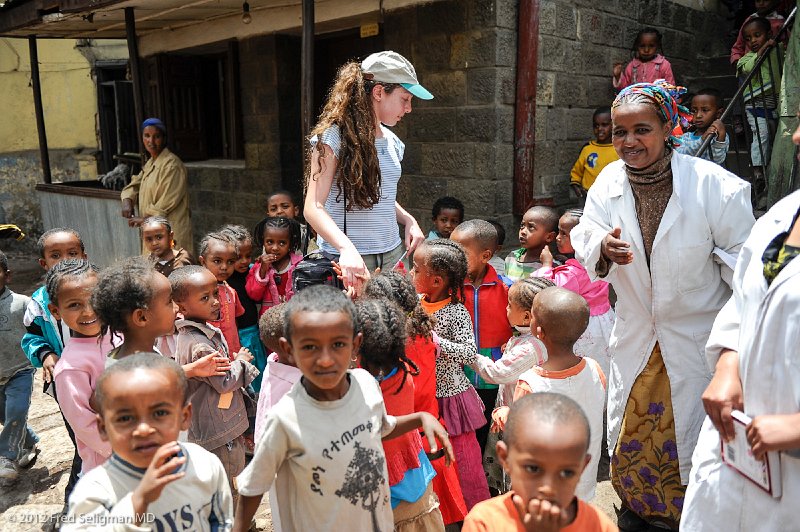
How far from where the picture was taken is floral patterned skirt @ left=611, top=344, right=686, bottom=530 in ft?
8.57

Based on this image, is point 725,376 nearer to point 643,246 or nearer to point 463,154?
point 643,246

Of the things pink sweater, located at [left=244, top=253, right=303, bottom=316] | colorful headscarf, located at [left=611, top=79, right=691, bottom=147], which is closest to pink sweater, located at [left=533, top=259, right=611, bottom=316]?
colorful headscarf, located at [left=611, top=79, right=691, bottom=147]

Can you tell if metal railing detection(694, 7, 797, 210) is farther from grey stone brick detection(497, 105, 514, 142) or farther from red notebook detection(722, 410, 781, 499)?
red notebook detection(722, 410, 781, 499)

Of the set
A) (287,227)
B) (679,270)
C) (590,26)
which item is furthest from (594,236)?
(590,26)

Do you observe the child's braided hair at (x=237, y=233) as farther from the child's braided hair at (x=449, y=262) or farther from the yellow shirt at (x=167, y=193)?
the yellow shirt at (x=167, y=193)

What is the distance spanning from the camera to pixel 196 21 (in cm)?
734

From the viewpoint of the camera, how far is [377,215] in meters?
2.86

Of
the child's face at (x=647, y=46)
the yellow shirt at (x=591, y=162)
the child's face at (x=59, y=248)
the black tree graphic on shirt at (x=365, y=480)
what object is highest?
the child's face at (x=647, y=46)

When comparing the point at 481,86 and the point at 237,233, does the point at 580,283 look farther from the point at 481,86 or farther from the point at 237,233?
the point at 481,86

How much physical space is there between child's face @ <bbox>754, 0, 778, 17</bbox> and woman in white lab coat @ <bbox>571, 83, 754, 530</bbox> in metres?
4.48

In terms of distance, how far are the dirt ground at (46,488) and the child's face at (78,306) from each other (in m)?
1.27

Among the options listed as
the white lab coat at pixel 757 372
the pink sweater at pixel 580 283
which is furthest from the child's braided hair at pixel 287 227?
the white lab coat at pixel 757 372

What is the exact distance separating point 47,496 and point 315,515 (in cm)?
236

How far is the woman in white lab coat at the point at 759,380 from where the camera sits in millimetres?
1622
